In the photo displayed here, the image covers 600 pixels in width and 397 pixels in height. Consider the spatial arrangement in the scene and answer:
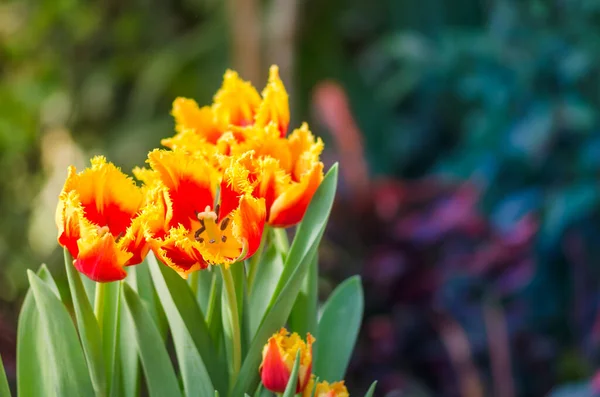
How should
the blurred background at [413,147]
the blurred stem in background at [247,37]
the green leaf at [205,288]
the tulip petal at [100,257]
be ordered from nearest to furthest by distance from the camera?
1. the tulip petal at [100,257]
2. the green leaf at [205,288]
3. the blurred background at [413,147]
4. the blurred stem in background at [247,37]

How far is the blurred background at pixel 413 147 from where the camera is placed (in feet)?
4.76

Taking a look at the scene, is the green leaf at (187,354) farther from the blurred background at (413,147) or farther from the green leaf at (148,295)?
the blurred background at (413,147)

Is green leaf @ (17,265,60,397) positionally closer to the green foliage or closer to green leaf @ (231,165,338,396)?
the green foliage

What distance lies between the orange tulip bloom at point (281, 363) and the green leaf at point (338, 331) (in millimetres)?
87

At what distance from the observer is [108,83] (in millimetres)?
2678

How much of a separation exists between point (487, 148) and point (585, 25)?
0.32 m

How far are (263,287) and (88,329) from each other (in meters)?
0.12

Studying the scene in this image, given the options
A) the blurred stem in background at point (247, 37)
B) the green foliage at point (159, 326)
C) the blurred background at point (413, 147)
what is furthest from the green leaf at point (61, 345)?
the blurred stem in background at point (247, 37)

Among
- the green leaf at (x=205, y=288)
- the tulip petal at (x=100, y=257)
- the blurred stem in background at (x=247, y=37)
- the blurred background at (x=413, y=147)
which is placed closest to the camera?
the tulip petal at (x=100, y=257)

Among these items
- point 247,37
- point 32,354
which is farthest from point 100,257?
point 247,37

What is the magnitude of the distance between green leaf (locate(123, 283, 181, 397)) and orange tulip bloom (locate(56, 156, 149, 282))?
0.06 ft

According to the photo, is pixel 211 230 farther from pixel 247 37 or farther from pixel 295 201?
pixel 247 37

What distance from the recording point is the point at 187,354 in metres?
0.48

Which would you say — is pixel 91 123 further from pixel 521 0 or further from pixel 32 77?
pixel 521 0
